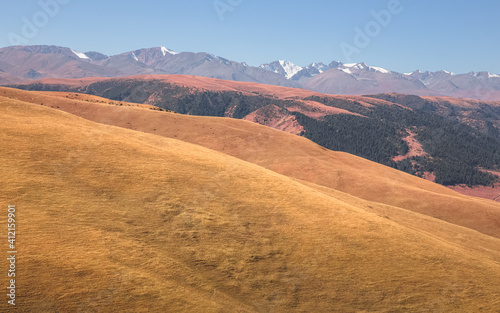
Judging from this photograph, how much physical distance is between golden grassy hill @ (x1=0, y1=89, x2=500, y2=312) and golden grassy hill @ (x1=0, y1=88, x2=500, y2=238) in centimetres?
4005

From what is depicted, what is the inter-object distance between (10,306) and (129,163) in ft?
54.9

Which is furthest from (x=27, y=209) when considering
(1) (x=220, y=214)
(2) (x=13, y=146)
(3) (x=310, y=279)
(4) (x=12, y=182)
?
(3) (x=310, y=279)

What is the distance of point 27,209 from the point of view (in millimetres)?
19844

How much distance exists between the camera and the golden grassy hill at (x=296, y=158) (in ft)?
215

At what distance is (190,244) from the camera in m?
22.0

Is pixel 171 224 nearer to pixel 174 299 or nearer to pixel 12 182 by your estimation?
pixel 174 299
